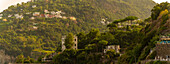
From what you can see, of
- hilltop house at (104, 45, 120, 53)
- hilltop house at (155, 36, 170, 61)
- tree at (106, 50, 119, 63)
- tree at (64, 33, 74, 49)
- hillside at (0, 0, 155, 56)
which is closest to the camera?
hilltop house at (155, 36, 170, 61)

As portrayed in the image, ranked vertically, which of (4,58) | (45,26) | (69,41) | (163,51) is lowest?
(4,58)

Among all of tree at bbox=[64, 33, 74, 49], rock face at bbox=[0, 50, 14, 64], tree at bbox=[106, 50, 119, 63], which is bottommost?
rock face at bbox=[0, 50, 14, 64]

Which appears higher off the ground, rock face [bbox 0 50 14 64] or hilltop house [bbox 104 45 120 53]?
hilltop house [bbox 104 45 120 53]

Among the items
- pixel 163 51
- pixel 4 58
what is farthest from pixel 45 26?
pixel 163 51

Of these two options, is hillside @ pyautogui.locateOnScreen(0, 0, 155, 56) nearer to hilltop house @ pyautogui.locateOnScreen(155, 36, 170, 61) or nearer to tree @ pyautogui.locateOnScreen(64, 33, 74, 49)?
Result: tree @ pyautogui.locateOnScreen(64, 33, 74, 49)

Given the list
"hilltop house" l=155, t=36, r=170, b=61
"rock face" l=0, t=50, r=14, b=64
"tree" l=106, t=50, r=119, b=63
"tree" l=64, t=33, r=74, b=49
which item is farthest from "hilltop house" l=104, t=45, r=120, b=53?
"rock face" l=0, t=50, r=14, b=64

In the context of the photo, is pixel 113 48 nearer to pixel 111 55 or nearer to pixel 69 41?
pixel 111 55

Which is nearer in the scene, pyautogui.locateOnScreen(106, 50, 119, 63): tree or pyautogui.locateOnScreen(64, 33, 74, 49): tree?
pyautogui.locateOnScreen(106, 50, 119, 63): tree

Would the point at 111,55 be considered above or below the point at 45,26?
below

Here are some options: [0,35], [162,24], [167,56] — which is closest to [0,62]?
[0,35]

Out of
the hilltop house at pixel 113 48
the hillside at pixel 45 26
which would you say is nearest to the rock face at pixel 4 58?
the hillside at pixel 45 26

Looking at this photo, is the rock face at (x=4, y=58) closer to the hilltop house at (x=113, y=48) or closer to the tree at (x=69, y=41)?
the tree at (x=69, y=41)
